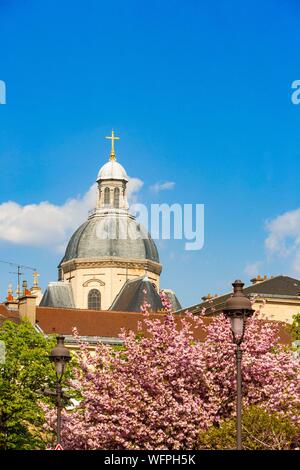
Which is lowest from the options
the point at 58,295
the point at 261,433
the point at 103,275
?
the point at 261,433

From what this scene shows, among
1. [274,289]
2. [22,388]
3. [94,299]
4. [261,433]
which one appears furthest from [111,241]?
[261,433]

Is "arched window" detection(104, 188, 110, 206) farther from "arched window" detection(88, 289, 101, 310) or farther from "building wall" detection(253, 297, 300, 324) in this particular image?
"building wall" detection(253, 297, 300, 324)

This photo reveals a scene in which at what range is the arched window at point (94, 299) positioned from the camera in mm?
119781

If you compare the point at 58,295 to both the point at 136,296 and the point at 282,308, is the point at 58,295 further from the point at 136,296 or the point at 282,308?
the point at 282,308

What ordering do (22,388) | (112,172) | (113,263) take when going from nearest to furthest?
1. (22,388)
2. (113,263)
3. (112,172)

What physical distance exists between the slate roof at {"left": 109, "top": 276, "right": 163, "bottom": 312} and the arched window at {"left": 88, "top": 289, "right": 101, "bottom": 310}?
3.89 m

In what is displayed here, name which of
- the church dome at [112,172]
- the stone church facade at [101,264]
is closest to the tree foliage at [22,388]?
the stone church facade at [101,264]

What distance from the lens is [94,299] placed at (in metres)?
120

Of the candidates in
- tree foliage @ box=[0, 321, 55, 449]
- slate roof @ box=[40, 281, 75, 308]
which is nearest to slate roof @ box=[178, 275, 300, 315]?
slate roof @ box=[40, 281, 75, 308]

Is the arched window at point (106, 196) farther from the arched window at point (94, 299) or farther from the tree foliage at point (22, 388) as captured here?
the tree foliage at point (22, 388)

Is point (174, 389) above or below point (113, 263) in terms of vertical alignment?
below

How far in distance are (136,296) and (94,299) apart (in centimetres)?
1097

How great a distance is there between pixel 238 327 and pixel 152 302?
272 ft
